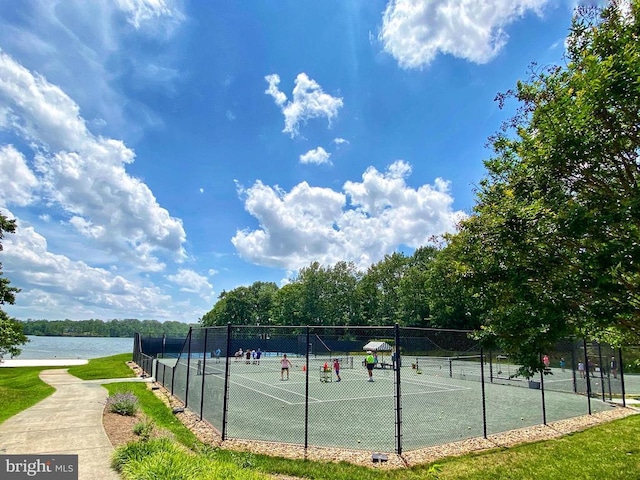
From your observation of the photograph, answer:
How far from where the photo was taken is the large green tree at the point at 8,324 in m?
11.2

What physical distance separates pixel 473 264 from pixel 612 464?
5.42 meters

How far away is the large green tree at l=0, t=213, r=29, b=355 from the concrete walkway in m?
2.03

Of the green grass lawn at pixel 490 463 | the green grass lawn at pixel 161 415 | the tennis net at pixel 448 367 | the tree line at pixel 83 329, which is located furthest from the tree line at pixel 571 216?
the tree line at pixel 83 329

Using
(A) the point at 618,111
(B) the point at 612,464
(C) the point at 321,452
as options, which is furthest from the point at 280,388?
(A) the point at 618,111

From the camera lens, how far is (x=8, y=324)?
37.8ft

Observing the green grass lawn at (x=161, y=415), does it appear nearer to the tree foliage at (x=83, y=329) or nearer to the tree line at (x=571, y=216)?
the tree line at (x=571, y=216)

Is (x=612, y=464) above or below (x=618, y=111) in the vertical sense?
below

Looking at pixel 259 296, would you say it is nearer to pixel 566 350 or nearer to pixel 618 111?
pixel 566 350

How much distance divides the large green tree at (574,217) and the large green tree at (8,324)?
41.0 feet

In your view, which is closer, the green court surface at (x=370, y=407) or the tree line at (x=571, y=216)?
the tree line at (x=571, y=216)

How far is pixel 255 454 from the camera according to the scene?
8.29 m

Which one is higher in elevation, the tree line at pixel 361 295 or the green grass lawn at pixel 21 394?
the tree line at pixel 361 295

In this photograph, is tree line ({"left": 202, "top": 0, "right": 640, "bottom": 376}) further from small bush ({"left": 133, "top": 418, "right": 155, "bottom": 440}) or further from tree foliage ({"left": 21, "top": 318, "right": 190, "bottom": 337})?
tree foliage ({"left": 21, "top": 318, "right": 190, "bottom": 337})

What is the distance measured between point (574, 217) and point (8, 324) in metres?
14.5
